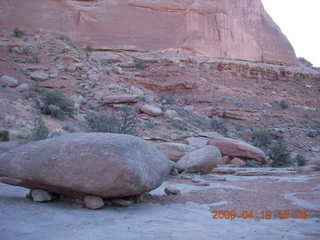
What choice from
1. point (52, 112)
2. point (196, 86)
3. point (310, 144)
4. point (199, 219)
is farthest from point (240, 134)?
point (199, 219)

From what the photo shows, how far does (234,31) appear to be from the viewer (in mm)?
39375

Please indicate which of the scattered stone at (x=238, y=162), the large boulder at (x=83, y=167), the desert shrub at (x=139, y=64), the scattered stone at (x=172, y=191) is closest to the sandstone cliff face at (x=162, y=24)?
the desert shrub at (x=139, y=64)

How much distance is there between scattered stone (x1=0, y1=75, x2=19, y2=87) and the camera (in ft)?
51.4

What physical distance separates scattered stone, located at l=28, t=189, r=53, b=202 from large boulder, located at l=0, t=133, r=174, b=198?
0.30ft

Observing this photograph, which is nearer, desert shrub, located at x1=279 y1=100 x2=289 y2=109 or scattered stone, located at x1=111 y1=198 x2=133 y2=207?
scattered stone, located at x1=111 y1=198 x2=133 y2=207

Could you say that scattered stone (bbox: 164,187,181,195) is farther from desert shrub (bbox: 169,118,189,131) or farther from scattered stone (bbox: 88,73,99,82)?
scattered stone (bbox: 88,73,99,82)

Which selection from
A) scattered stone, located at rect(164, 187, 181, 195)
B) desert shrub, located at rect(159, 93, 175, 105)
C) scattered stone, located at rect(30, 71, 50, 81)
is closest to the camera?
scattered stone, located at rect(164, 187, 181, 195)

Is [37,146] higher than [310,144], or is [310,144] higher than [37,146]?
[37,146]

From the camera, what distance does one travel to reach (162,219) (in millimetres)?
3672

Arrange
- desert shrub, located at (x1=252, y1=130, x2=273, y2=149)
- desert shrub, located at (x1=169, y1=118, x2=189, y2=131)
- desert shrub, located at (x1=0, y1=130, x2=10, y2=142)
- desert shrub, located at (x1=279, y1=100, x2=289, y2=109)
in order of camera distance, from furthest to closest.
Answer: desert shrub, located at (x1=279, y1=100, x2=289, y2=109), desert shrub, located at (x1=252, y1=130, x2=273, y2=149), desert shrub, located at (x1=169, y1=118, x2=189, y2=131), desert shrub, located at (x1=0, y1=130, x2=10, y2=142)

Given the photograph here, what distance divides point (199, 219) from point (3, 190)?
3.73m

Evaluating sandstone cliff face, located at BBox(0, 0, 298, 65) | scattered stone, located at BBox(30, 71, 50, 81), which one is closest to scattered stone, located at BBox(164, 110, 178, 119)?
scattered stone, located at BBox(30, 71, 50, 81)

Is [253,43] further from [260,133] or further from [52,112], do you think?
[52,112]
